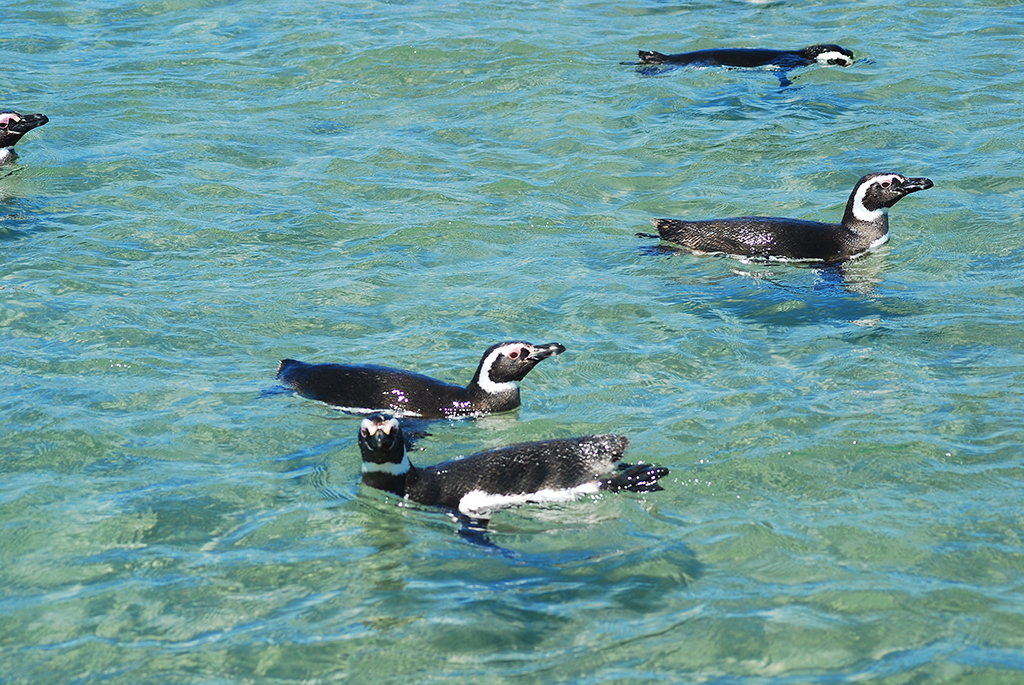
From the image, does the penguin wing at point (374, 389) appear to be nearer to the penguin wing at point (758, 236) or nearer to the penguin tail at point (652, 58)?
the penguin wing at point (758, 236)

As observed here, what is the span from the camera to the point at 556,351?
27.9 feet

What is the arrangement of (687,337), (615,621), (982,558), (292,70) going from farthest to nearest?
(292,70), (687,337), (982,558), (615,621)

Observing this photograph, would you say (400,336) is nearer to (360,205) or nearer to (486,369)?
(486,369)

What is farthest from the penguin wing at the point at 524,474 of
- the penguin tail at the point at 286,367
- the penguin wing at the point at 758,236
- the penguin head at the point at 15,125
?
the penguin head at the point at 15,125

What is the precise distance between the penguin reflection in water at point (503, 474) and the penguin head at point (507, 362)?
3.63 ft

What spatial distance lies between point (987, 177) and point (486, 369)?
257 inches

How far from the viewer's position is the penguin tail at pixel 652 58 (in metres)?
16.0

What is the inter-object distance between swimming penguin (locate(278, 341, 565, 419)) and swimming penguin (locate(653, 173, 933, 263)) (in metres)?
2.95

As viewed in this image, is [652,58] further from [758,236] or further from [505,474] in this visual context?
[505,474]

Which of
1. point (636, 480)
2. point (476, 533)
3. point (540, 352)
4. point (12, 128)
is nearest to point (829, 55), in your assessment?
point (540, 352)

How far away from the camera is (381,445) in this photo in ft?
23.3

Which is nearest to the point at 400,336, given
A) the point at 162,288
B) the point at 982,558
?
the point at 162,288

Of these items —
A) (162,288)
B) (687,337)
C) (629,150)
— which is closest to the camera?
(687,337)

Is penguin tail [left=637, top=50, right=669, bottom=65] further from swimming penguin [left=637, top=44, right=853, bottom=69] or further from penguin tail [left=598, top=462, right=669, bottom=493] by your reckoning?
penguin tail [left=598, top=462, right=669, bottom=493]
